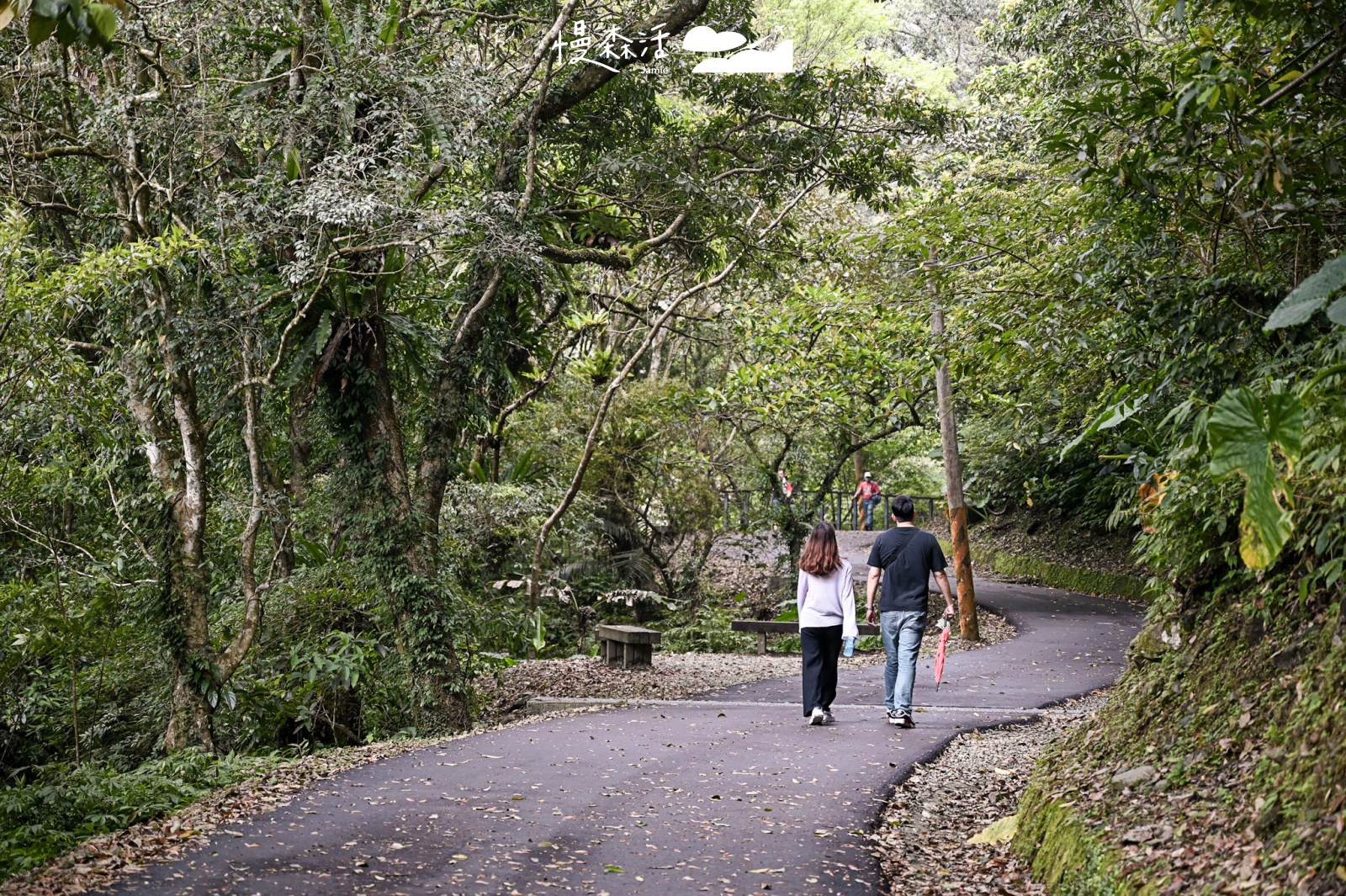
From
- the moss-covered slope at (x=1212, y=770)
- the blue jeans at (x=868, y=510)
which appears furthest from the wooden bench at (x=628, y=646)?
the blue jeans at (x=868, y=510)

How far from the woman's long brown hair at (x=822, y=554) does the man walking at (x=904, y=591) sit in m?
0.36

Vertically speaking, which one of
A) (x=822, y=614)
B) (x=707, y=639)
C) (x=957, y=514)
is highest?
(x=957, y=514)

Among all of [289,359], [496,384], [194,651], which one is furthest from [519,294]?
[194,651]

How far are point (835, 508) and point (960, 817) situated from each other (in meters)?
25.5

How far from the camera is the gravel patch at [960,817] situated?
5477 mm

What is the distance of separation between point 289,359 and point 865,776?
723 centimetres

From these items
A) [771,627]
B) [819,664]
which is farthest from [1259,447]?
[771,627]

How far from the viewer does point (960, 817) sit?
22.7 ft

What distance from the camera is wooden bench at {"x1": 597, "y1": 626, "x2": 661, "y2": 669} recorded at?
48.2 ft

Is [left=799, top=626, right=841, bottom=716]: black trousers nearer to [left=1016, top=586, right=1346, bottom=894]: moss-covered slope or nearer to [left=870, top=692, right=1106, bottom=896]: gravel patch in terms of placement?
[left=870, top=692, right=1106, bottom=896]: gravel patch

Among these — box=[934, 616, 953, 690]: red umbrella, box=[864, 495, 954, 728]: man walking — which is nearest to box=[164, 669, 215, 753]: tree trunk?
box=[864, 495, 954, 728]: man walking

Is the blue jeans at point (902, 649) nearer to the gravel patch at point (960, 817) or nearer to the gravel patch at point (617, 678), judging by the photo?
the gravel patch at point (960, 817)

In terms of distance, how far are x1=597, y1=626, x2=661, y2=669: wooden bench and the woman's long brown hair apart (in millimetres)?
5306

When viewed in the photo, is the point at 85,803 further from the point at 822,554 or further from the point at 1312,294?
the point at 1312,294
